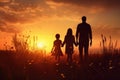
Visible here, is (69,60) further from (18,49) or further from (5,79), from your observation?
(5,79)

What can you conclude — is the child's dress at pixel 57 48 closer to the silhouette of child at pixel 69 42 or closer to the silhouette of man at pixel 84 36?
the silhouette of child at pixel 69 42

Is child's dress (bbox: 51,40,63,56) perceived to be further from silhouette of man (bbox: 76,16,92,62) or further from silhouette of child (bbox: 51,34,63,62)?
silhouette of man (bbox: 76,16,92,62)

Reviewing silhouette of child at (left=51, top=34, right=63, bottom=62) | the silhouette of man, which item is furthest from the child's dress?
the silhouette of man

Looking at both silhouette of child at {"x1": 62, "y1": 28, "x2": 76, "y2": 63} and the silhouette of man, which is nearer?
the silhouette of man

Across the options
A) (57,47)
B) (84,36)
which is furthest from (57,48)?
(84,36)

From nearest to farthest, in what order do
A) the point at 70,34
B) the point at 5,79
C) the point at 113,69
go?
the point at 5,79 < the point at 113,69 < the point at 70,34

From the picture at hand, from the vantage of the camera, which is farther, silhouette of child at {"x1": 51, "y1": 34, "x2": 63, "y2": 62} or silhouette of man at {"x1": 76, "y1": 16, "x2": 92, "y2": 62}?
silhouette of child at {"x1": 51, "y1": 34, "x2": 63, "y2": 62}

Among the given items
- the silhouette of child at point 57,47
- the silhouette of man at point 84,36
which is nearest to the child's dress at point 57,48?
the silhouette of child at point 57,47

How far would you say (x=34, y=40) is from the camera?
26.0m

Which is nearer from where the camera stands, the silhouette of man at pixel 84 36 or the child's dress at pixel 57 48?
the silhouette of man at pixel 84 36

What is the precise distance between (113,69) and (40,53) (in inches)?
471

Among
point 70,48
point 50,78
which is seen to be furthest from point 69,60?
point 50,78

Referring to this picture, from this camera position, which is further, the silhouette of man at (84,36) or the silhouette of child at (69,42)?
the silhouette of child at (69,42)

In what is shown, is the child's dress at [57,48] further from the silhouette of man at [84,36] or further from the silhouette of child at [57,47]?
the silhouette of man at [84,36]
